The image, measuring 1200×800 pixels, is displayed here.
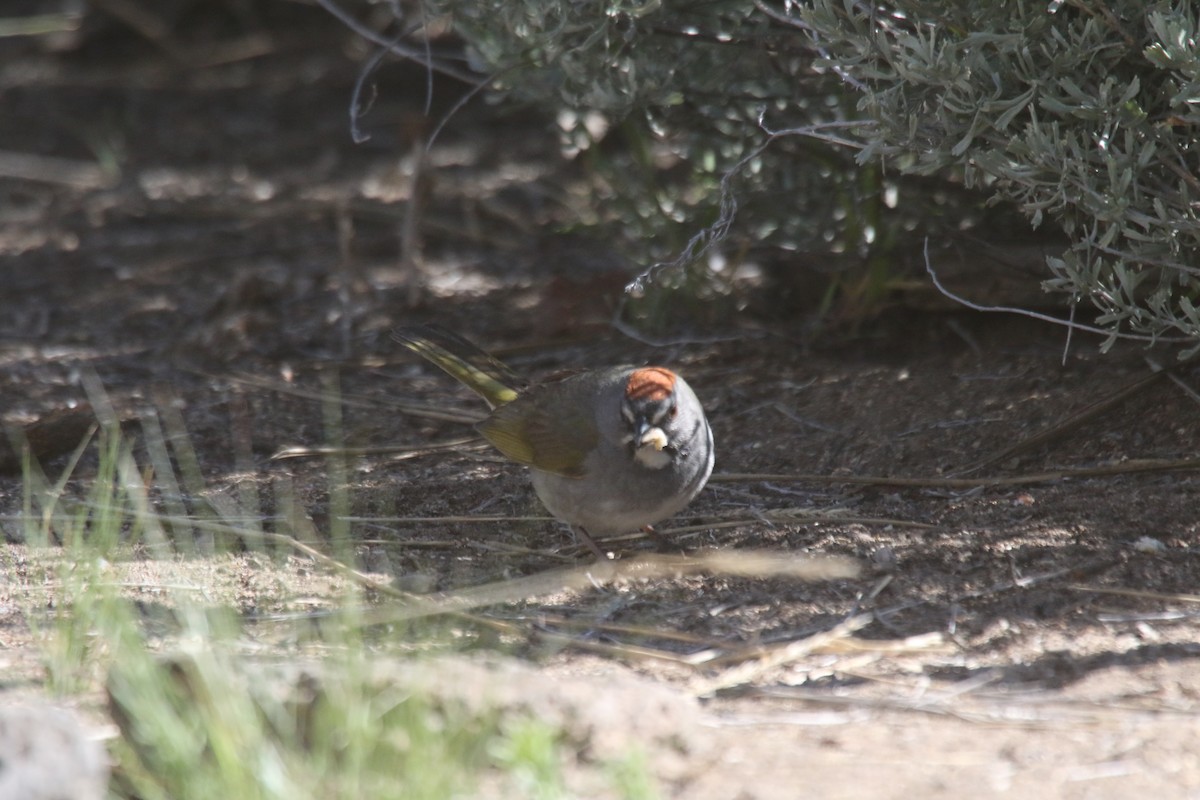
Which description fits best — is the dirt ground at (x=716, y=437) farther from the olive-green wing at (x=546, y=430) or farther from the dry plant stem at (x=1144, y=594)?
the olive-green wing at (x=546, y=430)

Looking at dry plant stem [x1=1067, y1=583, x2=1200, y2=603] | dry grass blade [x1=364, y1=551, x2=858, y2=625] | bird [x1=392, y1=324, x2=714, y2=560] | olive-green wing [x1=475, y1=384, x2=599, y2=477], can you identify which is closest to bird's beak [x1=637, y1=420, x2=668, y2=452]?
bird [x1=392, y1=324, x2=714, y2=560]

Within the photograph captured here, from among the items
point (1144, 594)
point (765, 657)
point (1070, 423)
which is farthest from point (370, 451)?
point (1144, 594)

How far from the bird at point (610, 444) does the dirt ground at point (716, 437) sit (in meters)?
0.23

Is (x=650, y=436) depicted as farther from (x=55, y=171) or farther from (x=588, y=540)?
(x=55, y=171)

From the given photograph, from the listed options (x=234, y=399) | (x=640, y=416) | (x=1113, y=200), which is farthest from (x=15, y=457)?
(x=1113, y=200)

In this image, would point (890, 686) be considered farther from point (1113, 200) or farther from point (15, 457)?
point (15, 457)

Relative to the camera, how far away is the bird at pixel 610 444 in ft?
13.8

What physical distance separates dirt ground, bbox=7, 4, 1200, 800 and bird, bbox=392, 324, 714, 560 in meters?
0.23

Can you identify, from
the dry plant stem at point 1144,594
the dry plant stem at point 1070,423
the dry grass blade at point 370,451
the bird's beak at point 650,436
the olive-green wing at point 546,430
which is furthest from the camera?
the dry grass blade at point 370,451

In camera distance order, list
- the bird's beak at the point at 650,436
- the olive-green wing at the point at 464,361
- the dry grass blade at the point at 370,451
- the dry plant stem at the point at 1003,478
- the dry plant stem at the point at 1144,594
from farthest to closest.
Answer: the dry grass blade at the point at 370,451 → the olive-green wing at the point at 464,361 → the dry plant stem at the point at 1003,478 → the bird's beak at the point at 650,436 → the dry plant stem at the point at 1144,594

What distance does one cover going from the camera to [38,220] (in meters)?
8.04

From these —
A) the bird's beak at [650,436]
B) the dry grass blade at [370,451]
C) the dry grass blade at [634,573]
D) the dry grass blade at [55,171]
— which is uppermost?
the dry grass blade at [55,171]

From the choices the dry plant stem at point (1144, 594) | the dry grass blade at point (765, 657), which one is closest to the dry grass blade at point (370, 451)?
the dry grass blade at point (765, 657)

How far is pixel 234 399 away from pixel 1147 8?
3.79 m
